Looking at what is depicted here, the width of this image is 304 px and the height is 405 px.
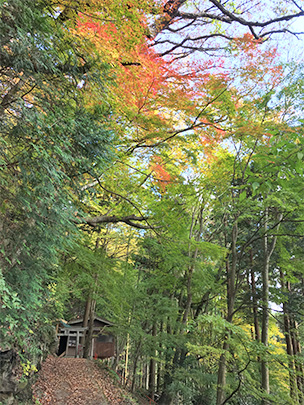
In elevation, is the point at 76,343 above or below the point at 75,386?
below

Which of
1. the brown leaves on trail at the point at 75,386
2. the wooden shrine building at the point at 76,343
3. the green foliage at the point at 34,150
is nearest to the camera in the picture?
the green foliage at the point at 34,150

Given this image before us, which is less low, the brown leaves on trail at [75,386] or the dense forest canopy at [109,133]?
the dense forest canopy at [109,133]

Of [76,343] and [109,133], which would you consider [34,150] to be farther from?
[76,343]

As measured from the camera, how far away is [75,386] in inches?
369

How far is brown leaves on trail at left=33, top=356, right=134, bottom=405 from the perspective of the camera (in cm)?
795

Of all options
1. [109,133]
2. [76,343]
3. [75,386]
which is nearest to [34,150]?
[109,133]

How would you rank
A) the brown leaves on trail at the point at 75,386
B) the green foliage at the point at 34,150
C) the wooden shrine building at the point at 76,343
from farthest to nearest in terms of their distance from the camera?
1. the wooden shrine building at the point at 76,343
2. the brown leaves on trail at the point at 75,386
3. the green foliage at the point at 34,150

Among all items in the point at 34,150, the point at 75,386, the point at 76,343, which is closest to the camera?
the point at 34,150

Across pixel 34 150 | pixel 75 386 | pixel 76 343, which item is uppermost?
pixel 34 150

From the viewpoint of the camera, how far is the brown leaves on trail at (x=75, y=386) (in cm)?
795

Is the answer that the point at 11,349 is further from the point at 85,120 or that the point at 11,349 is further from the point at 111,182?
the point at 85,120

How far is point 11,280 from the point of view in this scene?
10.2ft

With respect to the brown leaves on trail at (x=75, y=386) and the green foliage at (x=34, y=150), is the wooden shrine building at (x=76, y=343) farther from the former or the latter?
the green foliage at (x=34, y=150)

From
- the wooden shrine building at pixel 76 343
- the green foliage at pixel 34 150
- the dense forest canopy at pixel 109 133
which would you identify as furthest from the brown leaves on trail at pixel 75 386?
the green foliage at pixel 34 150
